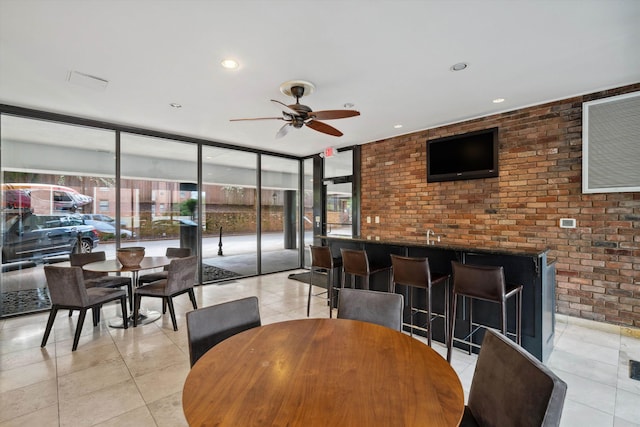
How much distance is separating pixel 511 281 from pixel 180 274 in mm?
3592

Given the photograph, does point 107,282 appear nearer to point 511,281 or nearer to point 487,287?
point 487,287

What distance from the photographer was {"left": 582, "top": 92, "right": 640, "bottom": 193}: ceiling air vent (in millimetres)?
Result: 3242

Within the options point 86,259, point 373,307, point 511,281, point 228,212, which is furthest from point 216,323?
point 228,212

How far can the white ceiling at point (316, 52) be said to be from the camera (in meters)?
2.16

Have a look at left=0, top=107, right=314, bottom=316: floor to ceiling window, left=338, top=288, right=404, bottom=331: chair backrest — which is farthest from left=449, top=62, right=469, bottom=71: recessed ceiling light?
left=0, top=107, right=314, bottom=316: floor to ceiling window

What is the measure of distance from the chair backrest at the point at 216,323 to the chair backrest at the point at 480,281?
6.06ft

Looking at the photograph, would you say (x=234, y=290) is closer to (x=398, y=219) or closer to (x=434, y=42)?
(x=398, y=219)

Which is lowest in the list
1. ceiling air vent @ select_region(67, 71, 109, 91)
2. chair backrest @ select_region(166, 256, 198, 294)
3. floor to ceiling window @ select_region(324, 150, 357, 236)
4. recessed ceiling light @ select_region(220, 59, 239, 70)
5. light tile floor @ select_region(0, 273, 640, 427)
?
light tile floor @ select_region(0, 273, 640, 427)

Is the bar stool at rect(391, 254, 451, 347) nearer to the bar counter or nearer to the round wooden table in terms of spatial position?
the bar counter

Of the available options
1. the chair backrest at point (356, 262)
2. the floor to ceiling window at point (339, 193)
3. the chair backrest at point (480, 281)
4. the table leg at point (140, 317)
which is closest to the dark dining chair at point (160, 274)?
the table leg at point (140, 317)

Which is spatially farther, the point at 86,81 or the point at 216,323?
the point at 86,81

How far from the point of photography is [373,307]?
2.02 metres

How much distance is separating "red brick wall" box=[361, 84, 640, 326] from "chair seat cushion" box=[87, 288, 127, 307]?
445cm

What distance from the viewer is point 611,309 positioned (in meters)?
3.44
